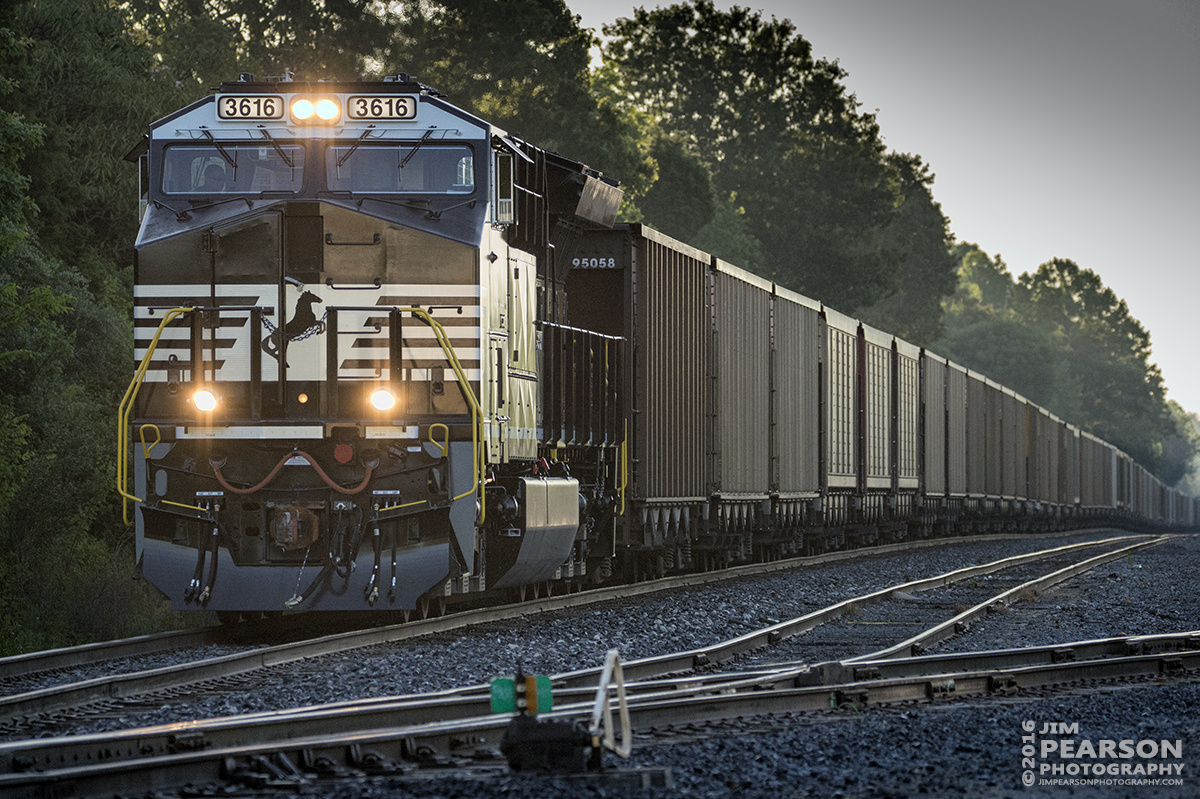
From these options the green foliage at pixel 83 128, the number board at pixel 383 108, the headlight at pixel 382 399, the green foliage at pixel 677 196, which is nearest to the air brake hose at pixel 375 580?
the headlight at pixel 382 399

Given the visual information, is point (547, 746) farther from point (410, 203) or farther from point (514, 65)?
point (514, 65)

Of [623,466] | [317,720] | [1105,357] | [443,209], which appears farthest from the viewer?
[1105,357]

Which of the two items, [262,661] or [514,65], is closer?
[262,661]

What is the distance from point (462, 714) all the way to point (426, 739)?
792 millimetres

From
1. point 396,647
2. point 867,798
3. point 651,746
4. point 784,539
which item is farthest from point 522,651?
point 784,539

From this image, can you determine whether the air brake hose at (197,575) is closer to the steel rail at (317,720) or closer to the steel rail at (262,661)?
the steel rail at (262,661)

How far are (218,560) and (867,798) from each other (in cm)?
569

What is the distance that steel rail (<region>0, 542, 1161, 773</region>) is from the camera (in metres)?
5.63

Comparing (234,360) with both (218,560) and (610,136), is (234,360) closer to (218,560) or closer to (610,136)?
(218,560)

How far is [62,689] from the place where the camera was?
7.41 metres

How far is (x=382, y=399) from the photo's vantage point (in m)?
9.91

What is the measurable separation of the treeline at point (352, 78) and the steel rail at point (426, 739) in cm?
646

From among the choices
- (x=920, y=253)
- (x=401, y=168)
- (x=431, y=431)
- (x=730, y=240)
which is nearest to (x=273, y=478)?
(x=431, y=431)

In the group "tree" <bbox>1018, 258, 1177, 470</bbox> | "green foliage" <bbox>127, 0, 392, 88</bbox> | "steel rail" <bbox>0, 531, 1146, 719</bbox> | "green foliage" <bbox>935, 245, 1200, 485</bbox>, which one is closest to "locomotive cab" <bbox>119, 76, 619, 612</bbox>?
"steel rail" <bbox>0, 531, 1146, 719</bbox>
